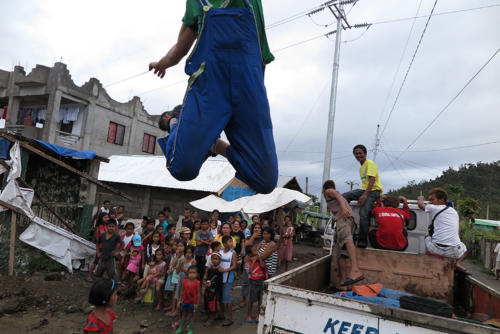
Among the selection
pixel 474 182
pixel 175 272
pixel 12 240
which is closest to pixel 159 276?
pixel 175 272

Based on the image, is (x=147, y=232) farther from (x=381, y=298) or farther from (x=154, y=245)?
(x=381, y=298)

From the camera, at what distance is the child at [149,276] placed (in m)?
6.02

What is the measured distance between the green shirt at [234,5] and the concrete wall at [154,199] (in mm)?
12163

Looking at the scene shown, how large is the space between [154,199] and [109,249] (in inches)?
343

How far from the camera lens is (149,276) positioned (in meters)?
6.05

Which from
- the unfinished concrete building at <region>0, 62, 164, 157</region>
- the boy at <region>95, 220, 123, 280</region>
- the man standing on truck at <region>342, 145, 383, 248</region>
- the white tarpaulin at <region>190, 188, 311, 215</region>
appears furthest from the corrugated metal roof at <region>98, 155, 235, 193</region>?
the man standing on truck at <region>342, 145, 383, 248</region>

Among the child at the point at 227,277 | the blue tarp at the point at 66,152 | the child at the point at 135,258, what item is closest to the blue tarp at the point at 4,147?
the blue tarp at the point at 66,152

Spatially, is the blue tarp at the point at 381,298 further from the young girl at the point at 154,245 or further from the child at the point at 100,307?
the young girl at the point at 154,245

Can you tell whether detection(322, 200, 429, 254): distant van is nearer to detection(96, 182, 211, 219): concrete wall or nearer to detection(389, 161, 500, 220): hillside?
detection(96, 182, 211, 219): concrete wall

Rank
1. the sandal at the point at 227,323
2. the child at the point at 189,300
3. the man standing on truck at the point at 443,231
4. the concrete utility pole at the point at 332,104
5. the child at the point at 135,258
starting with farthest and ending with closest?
the concrete utility pole at the point at 332,104
the child at the point at 135,258
the sandal at the point at 227,323
the child at the point at 189,300
the man standing on truck at the point at 443,231

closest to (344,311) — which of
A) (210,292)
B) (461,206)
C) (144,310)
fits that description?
(210,292)

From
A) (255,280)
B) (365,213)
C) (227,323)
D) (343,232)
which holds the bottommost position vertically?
(227,323)

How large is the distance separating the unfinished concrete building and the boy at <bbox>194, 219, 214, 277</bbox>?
51.0ft

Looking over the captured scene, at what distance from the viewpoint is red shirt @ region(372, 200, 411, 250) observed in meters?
4.26
